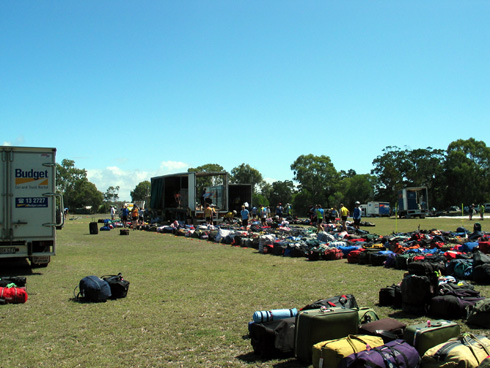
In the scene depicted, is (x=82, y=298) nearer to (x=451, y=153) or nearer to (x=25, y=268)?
(x=25, y=268)

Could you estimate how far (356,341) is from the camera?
4.42m

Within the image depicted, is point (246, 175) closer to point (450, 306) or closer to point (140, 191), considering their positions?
point (140, 191)

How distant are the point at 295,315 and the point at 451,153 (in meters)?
88.8

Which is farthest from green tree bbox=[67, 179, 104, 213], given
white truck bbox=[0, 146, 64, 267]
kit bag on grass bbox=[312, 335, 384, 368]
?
Answer: kit bag on grass bbox=[312, 335, 384, 368]

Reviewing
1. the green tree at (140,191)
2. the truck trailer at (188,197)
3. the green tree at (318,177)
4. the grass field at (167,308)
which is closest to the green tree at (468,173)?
the green tree at (318,177)

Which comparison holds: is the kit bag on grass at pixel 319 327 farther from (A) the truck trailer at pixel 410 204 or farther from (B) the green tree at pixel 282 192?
(B) the green tree at pixel 282 192

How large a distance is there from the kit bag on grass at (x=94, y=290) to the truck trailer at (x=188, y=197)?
20795 millimetres

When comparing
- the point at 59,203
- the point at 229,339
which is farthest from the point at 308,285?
the point at 59,203

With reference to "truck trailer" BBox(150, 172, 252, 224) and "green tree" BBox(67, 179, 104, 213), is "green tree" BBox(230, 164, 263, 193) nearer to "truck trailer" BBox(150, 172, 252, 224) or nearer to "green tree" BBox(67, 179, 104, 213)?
"green tree" BBox(67, 179, 104, 213)

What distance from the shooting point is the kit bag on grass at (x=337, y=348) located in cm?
421

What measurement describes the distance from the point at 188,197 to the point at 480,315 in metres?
24.6

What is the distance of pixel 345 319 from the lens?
4.95 meters

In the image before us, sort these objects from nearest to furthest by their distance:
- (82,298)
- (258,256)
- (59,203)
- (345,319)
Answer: (345,319) < (82,298) < (59,203) < (258,256)

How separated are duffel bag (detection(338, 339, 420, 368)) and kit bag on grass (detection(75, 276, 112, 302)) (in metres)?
5.10
